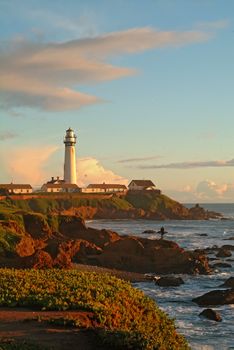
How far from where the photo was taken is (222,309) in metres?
34.5

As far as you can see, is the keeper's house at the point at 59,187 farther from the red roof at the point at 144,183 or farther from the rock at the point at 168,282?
the rock at the point at 168,282

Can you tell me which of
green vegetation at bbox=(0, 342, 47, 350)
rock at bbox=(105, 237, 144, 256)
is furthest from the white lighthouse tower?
green vegetation at bbox=(0, 342, 47, 350)

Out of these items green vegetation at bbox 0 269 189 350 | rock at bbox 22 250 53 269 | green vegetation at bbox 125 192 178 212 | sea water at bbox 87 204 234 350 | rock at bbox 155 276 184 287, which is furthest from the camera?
green vegetation at bbox 125 192 178 212

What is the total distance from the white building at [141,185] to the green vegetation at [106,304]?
6637 inches

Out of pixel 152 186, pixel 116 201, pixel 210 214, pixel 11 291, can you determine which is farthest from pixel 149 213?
pixel 11 291

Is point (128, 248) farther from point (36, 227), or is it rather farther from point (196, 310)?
point (196, 310)

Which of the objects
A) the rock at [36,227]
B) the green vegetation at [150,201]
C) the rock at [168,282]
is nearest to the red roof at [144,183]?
the green vegetation at [150,201]

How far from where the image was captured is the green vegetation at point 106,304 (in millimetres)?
16531

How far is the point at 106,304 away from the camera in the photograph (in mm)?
19734

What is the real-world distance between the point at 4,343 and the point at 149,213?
5631 inches

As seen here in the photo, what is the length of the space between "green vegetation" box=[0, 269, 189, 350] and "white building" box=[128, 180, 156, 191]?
553ft

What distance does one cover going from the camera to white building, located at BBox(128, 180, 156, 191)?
19388 centimetres

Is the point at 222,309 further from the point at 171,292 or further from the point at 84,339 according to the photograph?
the point at 84,339

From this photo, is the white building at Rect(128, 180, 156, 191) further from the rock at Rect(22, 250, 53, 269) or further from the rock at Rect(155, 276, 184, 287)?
the rock at Rect(22, 250, 53, 269)
